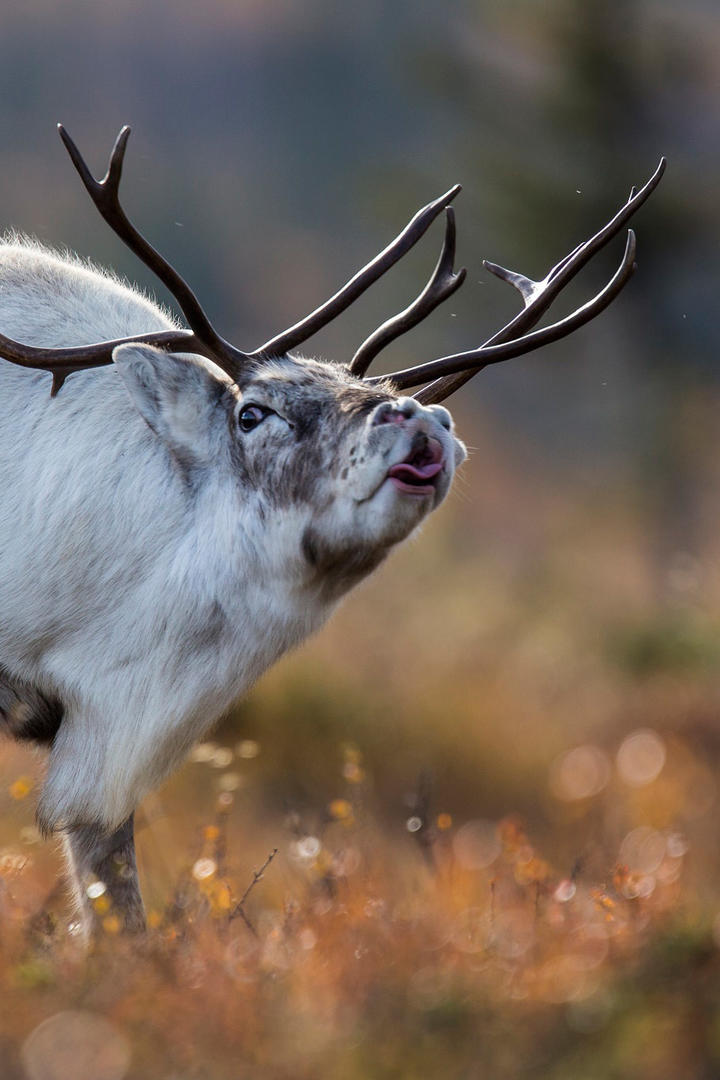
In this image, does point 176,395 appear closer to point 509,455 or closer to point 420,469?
point 420,469

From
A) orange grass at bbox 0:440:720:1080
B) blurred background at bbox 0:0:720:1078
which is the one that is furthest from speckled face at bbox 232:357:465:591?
orange grass at bbox 0:440:720:1080

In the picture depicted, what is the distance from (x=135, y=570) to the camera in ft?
11.5

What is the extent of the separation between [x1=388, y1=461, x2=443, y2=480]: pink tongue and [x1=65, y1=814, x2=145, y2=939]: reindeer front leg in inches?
53.9

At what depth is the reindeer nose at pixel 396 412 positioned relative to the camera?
314 centimetres

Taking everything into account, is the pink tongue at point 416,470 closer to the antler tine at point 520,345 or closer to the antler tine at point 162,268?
the antler tine at point 520,345

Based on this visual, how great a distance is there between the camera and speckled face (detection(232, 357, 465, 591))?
10.2ft

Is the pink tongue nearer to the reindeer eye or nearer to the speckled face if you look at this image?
the speckled face

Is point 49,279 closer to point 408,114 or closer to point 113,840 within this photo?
point 113,840

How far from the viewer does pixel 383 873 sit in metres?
3.81

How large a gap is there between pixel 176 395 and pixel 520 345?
879 mm

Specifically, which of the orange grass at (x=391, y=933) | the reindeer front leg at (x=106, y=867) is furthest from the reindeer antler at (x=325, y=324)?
the reindeer front leg at (x=106, y=867)

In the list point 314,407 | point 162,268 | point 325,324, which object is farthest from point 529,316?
point 162,268

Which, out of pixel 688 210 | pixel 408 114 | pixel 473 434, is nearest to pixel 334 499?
pixel 688 210

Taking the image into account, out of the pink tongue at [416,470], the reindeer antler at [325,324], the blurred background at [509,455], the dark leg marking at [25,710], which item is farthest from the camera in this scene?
the blurred background at [509,455]
